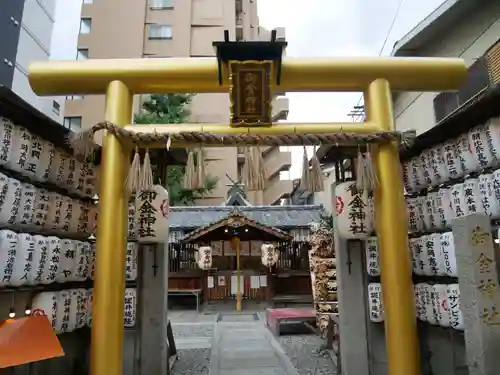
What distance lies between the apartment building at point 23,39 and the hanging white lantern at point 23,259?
24.7 feet

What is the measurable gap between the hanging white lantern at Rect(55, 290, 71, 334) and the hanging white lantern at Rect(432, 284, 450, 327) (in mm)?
5238

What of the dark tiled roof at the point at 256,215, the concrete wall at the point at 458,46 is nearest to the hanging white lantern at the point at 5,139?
the concrete wall at the point at 458,46

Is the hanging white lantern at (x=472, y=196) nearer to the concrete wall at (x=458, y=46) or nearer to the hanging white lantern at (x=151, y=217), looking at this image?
the hanging white lantern at (x=151, y=217)

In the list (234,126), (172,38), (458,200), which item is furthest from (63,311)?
(172,38)

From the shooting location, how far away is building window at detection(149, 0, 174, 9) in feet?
102

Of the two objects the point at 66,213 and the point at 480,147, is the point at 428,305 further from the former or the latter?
the point at 66,213

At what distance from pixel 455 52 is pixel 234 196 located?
47.2ft

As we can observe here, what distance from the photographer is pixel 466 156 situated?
5.08 meters

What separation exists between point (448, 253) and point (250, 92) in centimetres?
348

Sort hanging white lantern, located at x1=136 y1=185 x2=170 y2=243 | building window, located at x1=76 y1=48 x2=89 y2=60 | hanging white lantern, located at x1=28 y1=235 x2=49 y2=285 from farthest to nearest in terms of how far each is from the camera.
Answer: building window, located at x1=76 y1=48 x2=89 y2=60, hanging white lantern, located at x1=136 y1=185 x2=170 y2=243, hanging white lantern, located at x1=28 y1=235 x2=49 y2=285

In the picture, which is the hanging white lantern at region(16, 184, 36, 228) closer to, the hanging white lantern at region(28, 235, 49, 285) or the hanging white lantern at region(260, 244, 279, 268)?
the hanging white lantern at region(28, 235, 49, 285)

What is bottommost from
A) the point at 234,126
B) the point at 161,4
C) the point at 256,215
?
the point at 234,126

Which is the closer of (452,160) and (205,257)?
(452,160)

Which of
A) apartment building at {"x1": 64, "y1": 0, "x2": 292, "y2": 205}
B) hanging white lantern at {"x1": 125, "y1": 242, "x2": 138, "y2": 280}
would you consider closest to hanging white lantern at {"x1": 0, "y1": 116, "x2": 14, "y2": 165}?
hanging white lantern at {"x1": 125, "y1": 242, "x2": 138, "y2": 280}
